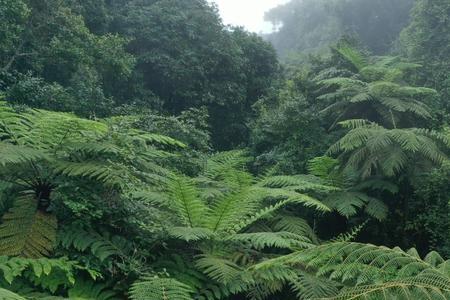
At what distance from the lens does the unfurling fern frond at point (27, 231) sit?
379cm

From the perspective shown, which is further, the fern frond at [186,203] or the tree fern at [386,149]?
the tree fern at [386,149]

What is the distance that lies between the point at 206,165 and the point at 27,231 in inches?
157

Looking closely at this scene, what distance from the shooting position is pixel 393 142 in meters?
7.50

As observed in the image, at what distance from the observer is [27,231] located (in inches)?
154

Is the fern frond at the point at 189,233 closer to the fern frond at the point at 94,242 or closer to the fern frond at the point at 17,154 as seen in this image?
the fern frond at the point at 94,242

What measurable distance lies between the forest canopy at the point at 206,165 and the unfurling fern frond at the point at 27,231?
2cm

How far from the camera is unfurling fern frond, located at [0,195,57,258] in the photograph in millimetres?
3791

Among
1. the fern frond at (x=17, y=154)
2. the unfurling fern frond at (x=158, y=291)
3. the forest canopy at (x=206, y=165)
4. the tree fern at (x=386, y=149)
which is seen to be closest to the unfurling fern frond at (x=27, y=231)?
the forest canopy at (x=206, y=165)

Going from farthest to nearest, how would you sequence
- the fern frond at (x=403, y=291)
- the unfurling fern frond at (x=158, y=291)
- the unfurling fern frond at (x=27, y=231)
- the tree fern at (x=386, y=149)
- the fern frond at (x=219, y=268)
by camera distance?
1. the tree fern at (x=386, y=149)
2. the fern frond at (x=219, y=268)
3. the unfurling fern frond at (x=27, y=231)
4. the unfurling fern frond at (x=158, y=291)
5. the fern frond at (x=403, y=291)

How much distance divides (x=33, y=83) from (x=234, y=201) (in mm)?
5375

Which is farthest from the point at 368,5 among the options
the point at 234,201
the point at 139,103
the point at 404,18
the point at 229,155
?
the point at 234,201

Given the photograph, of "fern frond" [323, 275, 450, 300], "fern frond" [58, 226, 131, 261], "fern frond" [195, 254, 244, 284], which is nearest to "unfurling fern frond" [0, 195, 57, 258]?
"fern frond" [58, 226, 131, 261]

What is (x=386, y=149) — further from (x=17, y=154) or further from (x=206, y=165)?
(x=17, y=154)

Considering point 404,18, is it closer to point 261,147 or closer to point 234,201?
point 261,147
